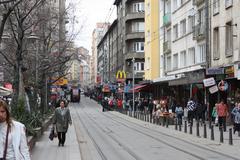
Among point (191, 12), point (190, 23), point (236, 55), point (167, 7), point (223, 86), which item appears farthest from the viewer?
point (167, 7)

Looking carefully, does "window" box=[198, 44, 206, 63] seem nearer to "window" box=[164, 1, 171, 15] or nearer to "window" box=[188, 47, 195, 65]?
"window" box=[188, 47, 195, 65]

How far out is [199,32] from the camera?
138 feet

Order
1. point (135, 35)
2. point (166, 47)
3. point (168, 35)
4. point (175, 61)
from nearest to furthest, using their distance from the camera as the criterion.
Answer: point (175, 61)
point (166, 47)
point (168, 35)
point (135, 35)

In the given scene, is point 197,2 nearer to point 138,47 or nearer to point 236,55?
point 236,55

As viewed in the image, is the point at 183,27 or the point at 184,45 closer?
the point at 184,45

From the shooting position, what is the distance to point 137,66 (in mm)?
91125

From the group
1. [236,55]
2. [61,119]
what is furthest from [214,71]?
[61,119]

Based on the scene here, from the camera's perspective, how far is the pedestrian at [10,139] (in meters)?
6.41

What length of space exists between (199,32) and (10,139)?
36.5 metres

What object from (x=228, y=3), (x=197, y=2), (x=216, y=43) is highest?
(x=197, y=2)

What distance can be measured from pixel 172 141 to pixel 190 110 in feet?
44.3

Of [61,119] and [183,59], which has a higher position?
[183,59]

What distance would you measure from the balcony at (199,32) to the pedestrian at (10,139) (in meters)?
34.9

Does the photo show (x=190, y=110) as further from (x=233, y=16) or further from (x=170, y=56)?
(x=170, y=56)
